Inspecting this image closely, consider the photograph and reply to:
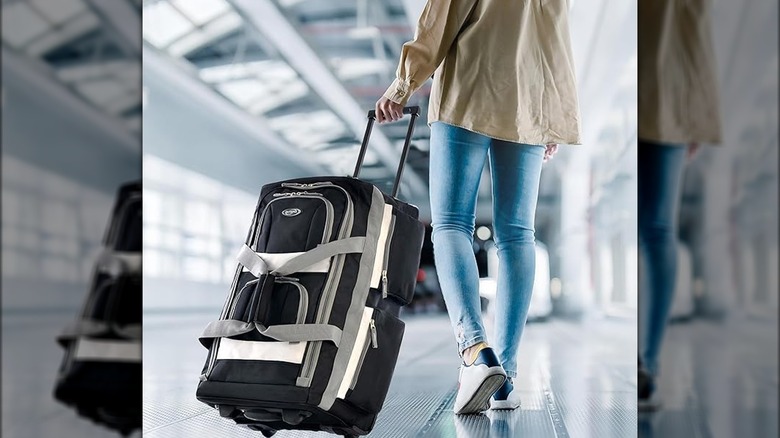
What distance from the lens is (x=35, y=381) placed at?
83 cm

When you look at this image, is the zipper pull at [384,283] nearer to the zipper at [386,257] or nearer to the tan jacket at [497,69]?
the zipper at [386,257]

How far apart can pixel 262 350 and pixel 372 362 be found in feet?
0.79

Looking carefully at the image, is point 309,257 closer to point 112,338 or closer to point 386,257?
point 386,257

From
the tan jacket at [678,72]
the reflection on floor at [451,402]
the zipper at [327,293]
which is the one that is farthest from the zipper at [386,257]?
the tan jacket at [678,72]

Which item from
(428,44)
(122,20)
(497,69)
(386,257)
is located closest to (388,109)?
(428,44)

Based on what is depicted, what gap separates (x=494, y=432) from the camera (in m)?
1.80

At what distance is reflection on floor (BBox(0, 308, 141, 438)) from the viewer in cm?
82

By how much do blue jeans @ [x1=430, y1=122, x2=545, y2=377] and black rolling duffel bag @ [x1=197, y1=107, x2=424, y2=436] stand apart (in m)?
0.37

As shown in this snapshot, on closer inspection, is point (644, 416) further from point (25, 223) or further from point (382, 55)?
point (382, 55)

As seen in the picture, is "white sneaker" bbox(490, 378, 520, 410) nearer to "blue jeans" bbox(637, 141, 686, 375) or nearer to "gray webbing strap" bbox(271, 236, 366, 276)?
"gray webbing strap" bbox(271, 236, 366, 276)

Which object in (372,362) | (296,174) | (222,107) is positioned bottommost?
(372,362)

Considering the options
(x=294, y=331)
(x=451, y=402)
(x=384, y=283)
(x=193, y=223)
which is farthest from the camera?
(x=193, y=223)

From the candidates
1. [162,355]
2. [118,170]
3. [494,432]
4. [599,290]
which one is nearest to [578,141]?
[494,432]

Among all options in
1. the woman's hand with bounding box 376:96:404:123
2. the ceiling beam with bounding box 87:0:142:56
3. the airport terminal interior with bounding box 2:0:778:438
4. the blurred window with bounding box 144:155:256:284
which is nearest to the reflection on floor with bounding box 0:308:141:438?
the airport terminal interior with bounding box 2:0:778:438
